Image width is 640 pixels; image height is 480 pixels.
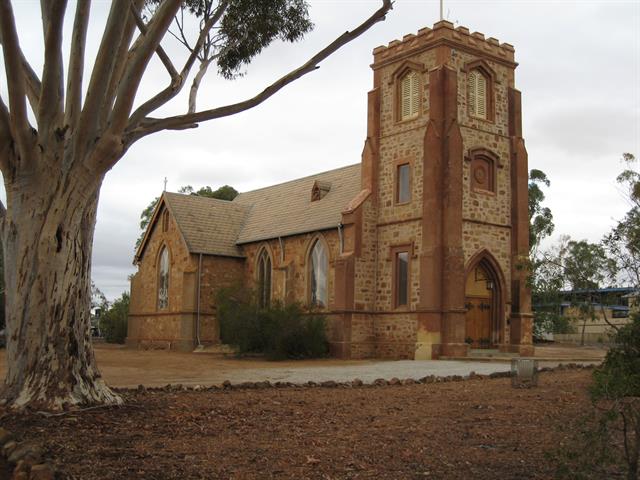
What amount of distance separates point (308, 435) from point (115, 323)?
3903 centimetres

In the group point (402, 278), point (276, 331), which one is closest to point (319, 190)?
point (402, 278)

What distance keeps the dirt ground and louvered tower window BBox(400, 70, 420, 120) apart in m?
18.0

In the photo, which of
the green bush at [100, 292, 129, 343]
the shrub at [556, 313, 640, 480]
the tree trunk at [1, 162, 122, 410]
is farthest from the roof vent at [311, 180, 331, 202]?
the shrub at [556, 313, 640, 480]

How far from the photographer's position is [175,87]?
40.5 feet

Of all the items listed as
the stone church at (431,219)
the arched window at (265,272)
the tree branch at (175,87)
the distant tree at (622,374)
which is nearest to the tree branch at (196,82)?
the tree branch at (175,87)

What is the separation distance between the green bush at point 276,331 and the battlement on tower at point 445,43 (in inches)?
432

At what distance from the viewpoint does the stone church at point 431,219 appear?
26656mm

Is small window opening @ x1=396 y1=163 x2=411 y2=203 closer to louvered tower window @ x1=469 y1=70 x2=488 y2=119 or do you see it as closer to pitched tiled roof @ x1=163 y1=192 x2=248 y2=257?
louvered tower window @ x1=469 y1=70 x2=488 y2=119

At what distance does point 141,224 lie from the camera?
180ft

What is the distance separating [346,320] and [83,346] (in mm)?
18852

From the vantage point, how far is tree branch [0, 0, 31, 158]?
897 cm

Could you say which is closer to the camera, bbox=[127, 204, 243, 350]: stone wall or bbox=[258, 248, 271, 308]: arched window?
bbox=[258, 248, 271, 308]: arched window

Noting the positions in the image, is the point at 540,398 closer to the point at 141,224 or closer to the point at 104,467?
the point at 104,467

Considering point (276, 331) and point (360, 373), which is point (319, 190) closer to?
point (276, 331)
